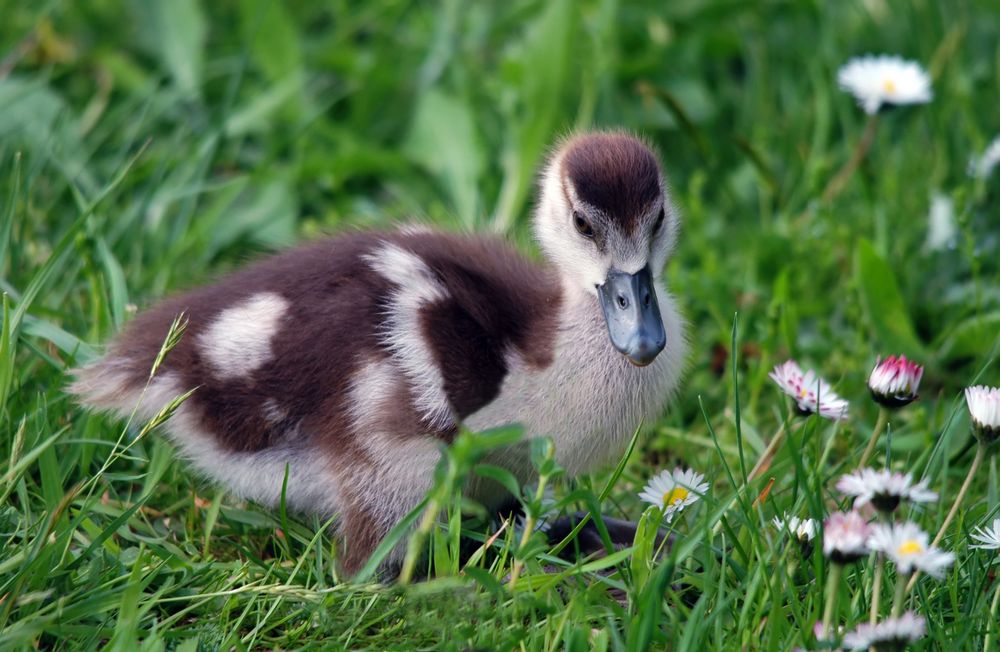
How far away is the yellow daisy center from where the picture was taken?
2330mm

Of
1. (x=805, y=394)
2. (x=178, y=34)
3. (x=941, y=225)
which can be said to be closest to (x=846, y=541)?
(x=805, y=394)

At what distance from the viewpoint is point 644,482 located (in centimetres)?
276

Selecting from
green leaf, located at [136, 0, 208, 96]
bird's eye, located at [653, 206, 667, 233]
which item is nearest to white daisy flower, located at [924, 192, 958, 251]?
bird's eye, located at [653, 206, 667, 233]

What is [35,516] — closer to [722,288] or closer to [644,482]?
[644,482]

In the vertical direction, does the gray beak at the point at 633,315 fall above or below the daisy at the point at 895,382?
below

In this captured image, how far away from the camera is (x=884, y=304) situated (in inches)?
129

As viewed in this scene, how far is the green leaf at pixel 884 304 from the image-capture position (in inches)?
129

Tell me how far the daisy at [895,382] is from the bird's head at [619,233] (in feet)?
1.31

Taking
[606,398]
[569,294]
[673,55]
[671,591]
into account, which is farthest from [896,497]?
[673,55]

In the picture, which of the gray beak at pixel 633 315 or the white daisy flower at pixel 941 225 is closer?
the gray beak at pixel 633 315

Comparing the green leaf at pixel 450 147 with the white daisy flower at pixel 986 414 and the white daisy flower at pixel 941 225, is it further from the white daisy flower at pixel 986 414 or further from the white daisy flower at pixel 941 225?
the white daisy flower at pixel 986 414

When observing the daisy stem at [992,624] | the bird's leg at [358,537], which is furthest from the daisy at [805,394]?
the bird's leg at [358,537]

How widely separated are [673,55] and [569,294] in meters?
2.10

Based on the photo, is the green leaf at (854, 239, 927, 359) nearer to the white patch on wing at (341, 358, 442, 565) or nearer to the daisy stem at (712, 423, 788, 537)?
the daisy stem at (712, 423, 788, 537)
